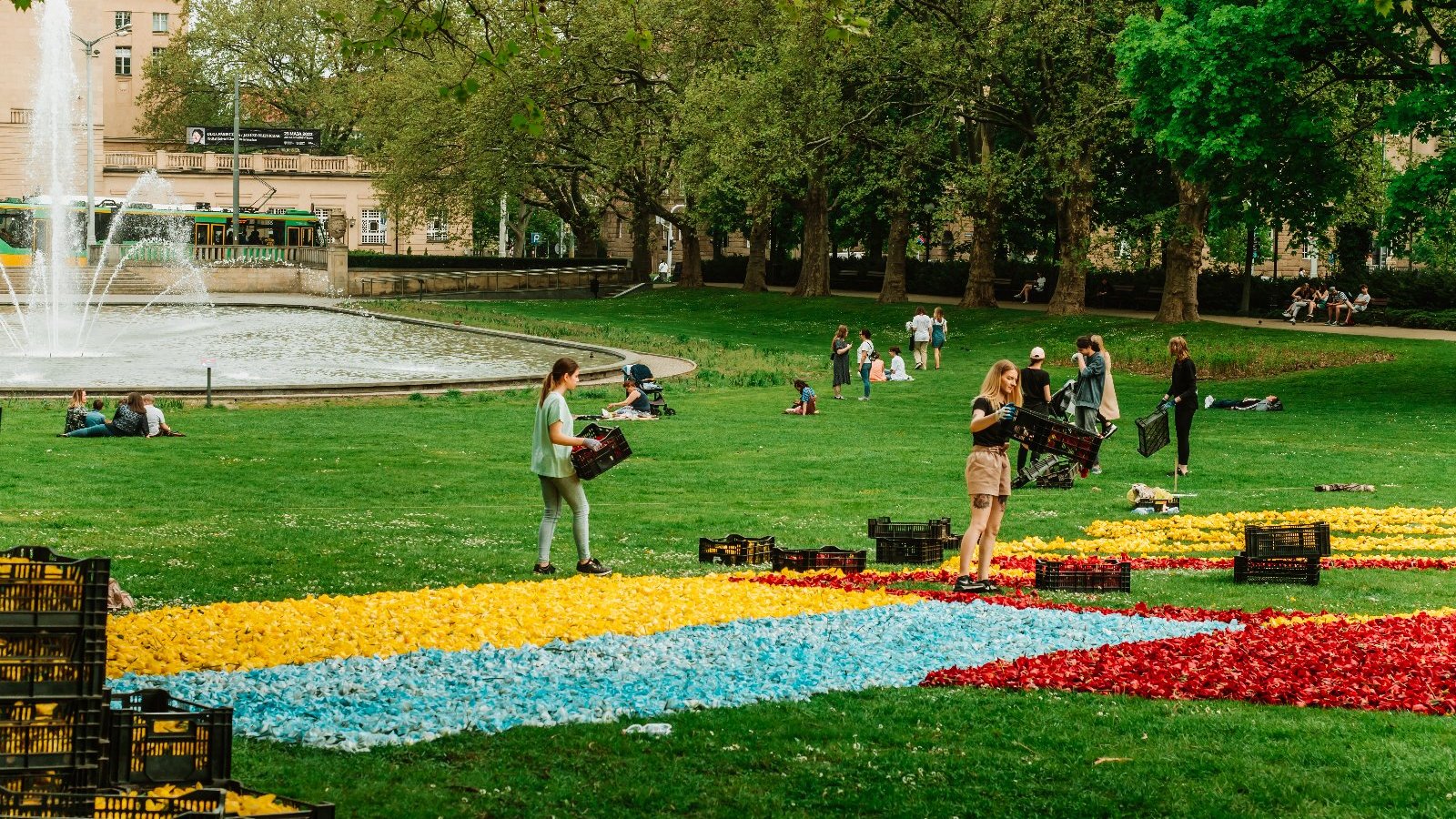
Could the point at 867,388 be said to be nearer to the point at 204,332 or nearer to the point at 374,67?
the point at 204,332

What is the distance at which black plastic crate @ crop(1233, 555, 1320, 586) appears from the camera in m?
14.9

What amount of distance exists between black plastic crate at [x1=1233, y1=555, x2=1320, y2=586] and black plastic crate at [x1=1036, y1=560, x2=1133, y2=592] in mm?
1514

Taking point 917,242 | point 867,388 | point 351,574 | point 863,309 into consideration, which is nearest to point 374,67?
point 917,242

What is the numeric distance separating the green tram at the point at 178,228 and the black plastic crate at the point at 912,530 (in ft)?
218

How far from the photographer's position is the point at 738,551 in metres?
15.8

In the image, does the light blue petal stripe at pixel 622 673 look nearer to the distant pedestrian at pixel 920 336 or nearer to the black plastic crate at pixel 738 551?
the black plastic crate at pixel 738 551

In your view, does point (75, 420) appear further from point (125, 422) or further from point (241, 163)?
point (241, 163)

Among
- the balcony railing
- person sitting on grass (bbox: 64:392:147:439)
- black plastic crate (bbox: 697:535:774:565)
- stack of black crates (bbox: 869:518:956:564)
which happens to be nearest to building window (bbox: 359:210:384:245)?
the balcony railing

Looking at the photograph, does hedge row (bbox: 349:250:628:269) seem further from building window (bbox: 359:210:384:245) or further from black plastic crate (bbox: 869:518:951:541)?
black plastic crate (bbox: 869:518:951:541)

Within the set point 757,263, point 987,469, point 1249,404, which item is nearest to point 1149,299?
point 757,263

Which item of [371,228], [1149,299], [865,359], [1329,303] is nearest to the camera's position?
[865,359]

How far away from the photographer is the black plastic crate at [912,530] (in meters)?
16.2

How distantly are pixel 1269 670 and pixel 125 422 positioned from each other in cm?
2115

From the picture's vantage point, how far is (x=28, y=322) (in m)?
51.3
